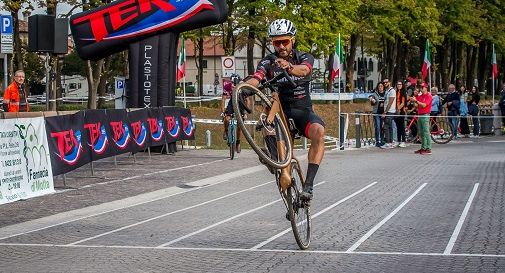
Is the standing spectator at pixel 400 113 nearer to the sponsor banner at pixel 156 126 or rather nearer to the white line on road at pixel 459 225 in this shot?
the sponsor banner at pixel 156 126

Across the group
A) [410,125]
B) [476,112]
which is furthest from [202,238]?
[476,112]

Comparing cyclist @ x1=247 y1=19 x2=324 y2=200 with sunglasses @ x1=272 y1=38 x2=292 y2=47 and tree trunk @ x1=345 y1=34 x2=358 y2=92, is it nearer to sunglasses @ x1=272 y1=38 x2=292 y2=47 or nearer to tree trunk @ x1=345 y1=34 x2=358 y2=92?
sunglasses @ x1=272 y1=38 x2=292 y2=47

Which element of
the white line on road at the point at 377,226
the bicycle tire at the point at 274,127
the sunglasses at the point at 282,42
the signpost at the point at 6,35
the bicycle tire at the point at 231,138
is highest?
the signpost at the point at 6,35

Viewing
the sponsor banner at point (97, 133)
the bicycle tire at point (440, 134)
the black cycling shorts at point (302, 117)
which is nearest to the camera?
the black cycling shorts at point (302, 117)

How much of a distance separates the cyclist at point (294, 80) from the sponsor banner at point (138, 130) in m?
12.3

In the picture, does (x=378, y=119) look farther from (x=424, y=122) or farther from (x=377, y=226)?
(x=377, y=226)

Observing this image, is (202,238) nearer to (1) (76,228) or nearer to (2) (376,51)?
(1) (76,228)

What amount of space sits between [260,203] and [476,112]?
29638 millimetres

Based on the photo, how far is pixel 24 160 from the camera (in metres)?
16.4

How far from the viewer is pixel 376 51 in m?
94.8

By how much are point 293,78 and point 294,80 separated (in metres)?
0.03

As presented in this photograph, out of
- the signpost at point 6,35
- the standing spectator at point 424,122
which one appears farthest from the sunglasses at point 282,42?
the standing spectator at point 424,122

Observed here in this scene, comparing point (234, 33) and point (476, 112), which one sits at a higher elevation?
point (234, 33)

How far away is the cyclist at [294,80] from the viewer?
10805 mm
